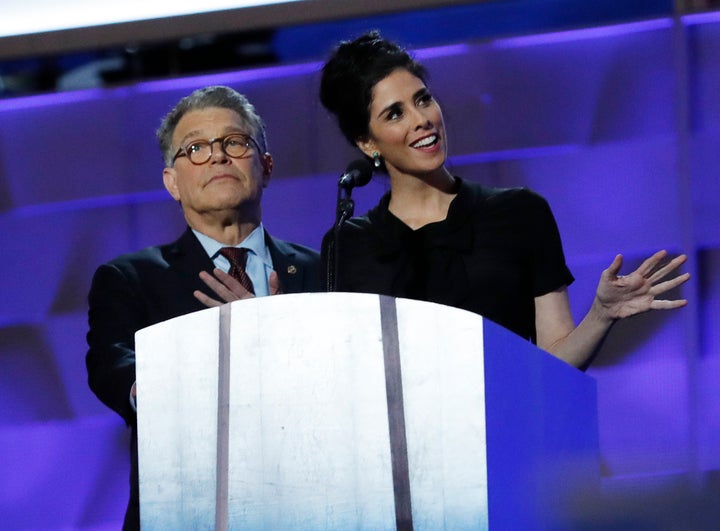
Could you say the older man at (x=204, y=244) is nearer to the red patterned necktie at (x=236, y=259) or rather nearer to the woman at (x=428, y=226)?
the red patterned necktie at (x=236, y=259)

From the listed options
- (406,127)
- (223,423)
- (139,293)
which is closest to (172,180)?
(139,293)

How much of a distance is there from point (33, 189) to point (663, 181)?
2137 millimetres

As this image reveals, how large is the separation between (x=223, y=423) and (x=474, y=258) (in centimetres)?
99

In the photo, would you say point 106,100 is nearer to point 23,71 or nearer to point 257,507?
point 23,71

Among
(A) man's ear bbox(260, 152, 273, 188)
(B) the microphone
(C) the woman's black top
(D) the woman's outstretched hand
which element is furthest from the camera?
(A) man's ear bbox(260, 152, 273, 188)

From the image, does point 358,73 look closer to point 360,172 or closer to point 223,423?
point 360,172

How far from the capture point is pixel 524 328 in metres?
2.35

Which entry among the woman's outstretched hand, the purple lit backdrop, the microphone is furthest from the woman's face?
the purple lit backdrop

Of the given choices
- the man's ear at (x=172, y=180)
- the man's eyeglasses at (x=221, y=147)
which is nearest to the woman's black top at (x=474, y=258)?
the man's eyeglasses at (x=221, y=147)

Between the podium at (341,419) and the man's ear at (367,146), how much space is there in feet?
3.69

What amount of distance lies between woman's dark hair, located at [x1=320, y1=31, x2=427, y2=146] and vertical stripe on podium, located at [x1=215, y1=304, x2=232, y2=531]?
3.73 ft

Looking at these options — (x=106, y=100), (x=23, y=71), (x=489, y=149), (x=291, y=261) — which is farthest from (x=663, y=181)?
(x=23, y=71)

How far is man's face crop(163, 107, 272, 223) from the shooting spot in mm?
2695

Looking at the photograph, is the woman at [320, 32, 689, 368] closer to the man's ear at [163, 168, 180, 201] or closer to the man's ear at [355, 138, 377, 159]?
the man's ear at [355, 138, 377, 159]
